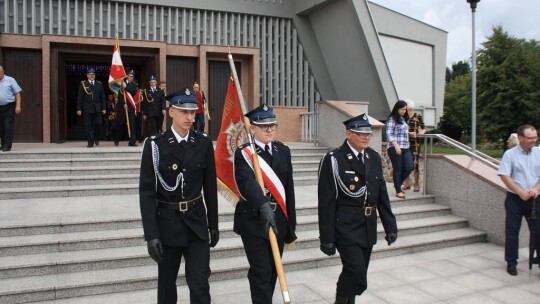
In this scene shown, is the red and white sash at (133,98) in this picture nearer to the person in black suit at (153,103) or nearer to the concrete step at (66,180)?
the person in black suit at (153,103)

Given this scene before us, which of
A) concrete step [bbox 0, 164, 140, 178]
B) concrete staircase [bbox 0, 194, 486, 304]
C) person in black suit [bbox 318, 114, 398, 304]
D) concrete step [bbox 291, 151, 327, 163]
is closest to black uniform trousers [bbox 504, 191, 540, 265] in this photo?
concrete staircase [bbox 0, 194, 486, 304]

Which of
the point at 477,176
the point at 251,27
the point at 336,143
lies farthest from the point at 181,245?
the point at 251,27

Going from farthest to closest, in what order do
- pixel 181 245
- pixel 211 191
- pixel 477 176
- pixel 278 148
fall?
pixel 477 176 → pixel 278 148 → pixel 211 191 → pixel 181 245

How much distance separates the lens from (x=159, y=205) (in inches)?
148

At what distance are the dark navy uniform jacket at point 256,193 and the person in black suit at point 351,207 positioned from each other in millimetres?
310

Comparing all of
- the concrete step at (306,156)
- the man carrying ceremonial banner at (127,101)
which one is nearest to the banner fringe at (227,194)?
the concrete step at (306,156)

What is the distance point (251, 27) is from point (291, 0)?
6.63 ft

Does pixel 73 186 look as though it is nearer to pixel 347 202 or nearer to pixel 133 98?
pixel 133 98

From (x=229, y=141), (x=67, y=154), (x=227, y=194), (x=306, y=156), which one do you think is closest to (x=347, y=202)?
(x=227, y=194)

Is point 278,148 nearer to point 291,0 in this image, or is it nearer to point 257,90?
point 257,90

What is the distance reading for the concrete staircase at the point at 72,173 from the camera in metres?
8.15

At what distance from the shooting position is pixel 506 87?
105ft

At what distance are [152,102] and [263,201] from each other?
31.0ft

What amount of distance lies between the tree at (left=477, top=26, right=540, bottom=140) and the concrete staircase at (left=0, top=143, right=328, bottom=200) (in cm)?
2674
